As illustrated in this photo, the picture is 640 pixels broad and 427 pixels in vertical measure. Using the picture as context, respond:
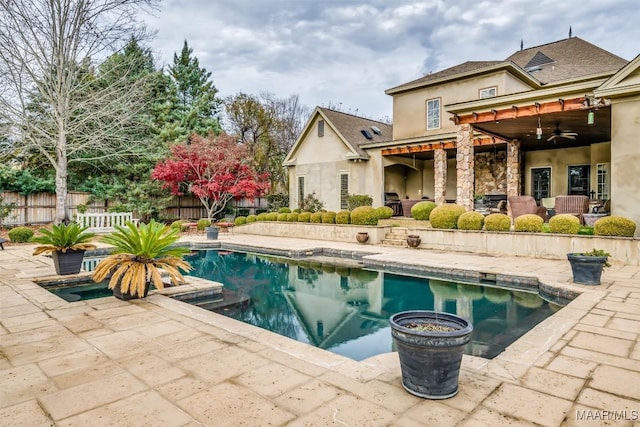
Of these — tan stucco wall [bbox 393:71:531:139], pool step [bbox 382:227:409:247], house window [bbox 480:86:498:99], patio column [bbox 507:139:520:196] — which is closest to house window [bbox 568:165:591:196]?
patio column [bbox 507:139:520:196]

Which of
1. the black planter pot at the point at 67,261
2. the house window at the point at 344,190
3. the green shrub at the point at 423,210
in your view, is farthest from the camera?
the house window at the point at 344,190

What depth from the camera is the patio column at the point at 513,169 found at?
13992mm

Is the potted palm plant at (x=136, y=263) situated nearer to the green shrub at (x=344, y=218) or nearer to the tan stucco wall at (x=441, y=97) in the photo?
the green shrub at (x=344, y=218)

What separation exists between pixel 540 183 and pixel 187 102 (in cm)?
2069

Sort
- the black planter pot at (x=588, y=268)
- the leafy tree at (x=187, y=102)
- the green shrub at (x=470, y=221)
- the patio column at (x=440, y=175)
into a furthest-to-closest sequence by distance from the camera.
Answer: the leafy tree at (x=187, y=102)
the patio column at (x=440, y=175)
the green shrub at (x=470, y=221)
the black planter pot at (x=588, y=268)

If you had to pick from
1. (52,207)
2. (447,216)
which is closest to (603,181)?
(447,216)

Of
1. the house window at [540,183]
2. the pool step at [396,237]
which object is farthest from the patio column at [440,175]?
the house window at [540,183]

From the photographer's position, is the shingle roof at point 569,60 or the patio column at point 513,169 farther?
the shingle roof at point 569,60

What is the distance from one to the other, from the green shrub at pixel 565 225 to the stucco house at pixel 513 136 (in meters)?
0.95

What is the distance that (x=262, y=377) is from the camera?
2977 mm

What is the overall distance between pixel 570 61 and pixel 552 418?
18.7m

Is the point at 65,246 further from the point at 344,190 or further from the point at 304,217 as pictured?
the point at 344,190

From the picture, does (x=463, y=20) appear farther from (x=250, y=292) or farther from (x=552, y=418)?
(x=552, y=418)

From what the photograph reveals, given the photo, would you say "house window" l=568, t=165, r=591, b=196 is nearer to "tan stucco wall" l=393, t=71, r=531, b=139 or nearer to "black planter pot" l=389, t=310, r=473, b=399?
"tan stucco wall" l=393, t=71, r=531, b=139
